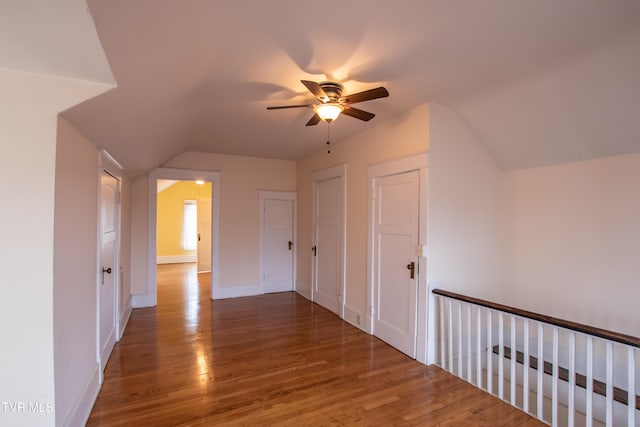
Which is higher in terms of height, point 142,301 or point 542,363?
point 542,363

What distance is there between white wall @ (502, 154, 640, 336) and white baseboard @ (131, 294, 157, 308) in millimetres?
4964

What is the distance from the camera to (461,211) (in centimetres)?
316

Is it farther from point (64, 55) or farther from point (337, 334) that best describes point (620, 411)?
point (64, 55)

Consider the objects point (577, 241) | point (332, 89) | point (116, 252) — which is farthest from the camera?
point (116, 252)

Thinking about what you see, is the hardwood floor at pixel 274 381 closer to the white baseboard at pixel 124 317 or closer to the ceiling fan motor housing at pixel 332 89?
the white baseboard at pixel 124 317

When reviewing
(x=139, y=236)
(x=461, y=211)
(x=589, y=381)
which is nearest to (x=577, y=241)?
(x=461, y=211)

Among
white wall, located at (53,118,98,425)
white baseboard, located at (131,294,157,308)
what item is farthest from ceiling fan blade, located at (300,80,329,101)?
white baseboard, located at (131,294,157,308)

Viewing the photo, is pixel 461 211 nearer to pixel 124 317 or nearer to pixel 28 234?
pixel 28 234

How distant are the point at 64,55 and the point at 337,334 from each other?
138 inches

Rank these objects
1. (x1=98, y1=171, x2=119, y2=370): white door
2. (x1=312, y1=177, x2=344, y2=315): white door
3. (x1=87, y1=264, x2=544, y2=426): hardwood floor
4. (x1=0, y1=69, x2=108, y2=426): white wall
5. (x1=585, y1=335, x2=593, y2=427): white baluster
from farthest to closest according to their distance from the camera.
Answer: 1. (x1=312, y1=177, x2=344, y2=315): white door
2. (x1=98, y1=171, x2=119, y2=370): white door
3. (x1=87, y1=264, x2=544, y2=426): hardwood floor
4. (x1=585, y1=335, x2=593, y2=427): white baluster
5. (x1=0, y1=69, x2=108, y2=426): white wall

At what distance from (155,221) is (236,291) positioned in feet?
5.80

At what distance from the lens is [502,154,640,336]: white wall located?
2.59 meters

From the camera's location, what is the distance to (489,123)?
120 inches

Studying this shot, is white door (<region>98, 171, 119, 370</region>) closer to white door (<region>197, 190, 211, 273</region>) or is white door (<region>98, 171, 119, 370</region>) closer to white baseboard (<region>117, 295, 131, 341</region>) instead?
white baseboard (<region>117, 295, 131, 341</region>)
